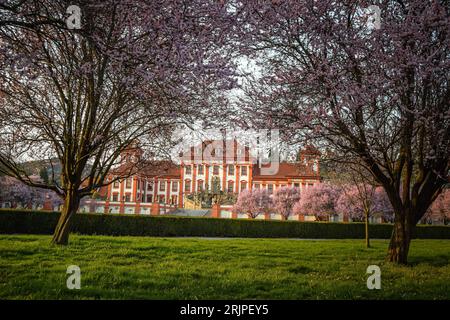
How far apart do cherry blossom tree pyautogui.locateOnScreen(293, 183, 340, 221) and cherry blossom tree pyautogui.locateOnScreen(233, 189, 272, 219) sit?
8.11m

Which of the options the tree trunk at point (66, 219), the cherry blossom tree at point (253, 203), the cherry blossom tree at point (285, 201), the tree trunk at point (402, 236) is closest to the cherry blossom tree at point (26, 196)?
the cherry blossom tree at point (253, 203)

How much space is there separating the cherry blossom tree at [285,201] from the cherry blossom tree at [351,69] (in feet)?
159

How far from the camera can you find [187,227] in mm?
26641

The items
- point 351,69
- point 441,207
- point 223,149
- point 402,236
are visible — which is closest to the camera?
point 351,69

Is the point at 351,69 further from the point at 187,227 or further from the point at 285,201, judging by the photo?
the point at 285,201

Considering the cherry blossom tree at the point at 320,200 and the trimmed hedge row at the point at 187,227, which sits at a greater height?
the cherry blossom tree at the point at 320,200

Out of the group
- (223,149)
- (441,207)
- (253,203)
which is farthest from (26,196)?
(441,207)

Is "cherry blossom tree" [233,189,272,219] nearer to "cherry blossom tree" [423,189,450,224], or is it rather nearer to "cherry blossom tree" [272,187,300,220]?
"cherry blossom tree" [272,187,300,220]

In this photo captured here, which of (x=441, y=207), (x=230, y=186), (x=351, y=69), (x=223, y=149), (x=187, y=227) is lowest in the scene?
(x=187, y=227)

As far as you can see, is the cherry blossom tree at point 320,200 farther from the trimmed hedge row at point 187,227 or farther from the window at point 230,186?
the window at point 230,186

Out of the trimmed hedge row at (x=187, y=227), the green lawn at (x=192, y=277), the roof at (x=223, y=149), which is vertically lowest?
the trimmed hedge row at (x=187, y=227)

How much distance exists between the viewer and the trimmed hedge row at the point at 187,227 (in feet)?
70.9

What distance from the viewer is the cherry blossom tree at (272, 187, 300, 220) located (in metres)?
58.3

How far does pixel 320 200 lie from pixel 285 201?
9.54 metres
